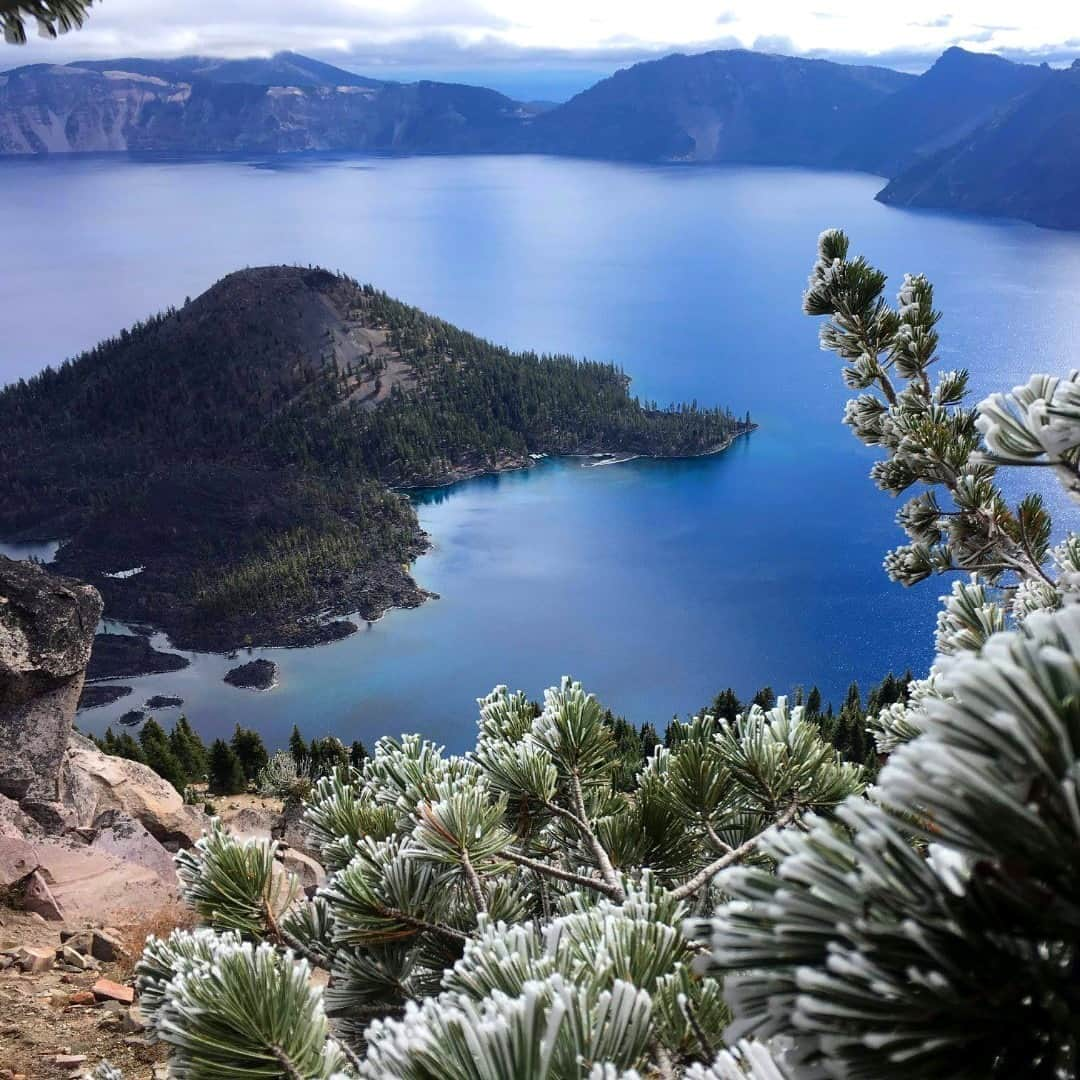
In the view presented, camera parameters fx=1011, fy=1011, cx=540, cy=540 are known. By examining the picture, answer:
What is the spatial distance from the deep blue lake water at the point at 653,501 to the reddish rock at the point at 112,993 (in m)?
35.8

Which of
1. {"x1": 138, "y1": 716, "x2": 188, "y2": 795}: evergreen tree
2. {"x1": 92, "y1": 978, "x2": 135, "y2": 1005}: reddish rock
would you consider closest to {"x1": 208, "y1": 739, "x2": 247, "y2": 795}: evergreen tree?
{"x1": 138, "y1": 716, "x2": 188, "y2": 795}: evergreen tree

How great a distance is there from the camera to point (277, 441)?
284 ft

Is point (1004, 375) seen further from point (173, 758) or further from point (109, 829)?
point (109, 829)

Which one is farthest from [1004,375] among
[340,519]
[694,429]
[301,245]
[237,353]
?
[301,245]

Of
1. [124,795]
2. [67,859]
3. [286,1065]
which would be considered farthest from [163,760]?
[286,1065]

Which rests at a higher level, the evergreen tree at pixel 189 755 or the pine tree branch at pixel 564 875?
the pine tree branch at pixel 564 875

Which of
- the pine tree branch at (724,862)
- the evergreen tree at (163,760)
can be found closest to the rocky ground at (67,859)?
the pine tree branch at (724,862)

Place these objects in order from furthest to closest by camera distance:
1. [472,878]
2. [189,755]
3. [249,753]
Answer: [189,755] → [249,753] → [472,878]

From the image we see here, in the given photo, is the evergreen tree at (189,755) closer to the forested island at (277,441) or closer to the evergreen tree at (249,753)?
the evergreen tree at (249,753)

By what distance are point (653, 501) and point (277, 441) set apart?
116 ft

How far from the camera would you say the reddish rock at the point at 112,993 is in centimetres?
554

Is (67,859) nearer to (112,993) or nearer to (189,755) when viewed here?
(112,993)

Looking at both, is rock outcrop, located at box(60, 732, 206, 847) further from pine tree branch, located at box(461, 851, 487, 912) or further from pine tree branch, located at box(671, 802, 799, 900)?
pine tree branch, located at box(671, 802, 799, 900)

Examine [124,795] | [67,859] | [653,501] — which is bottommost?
[653,501]
